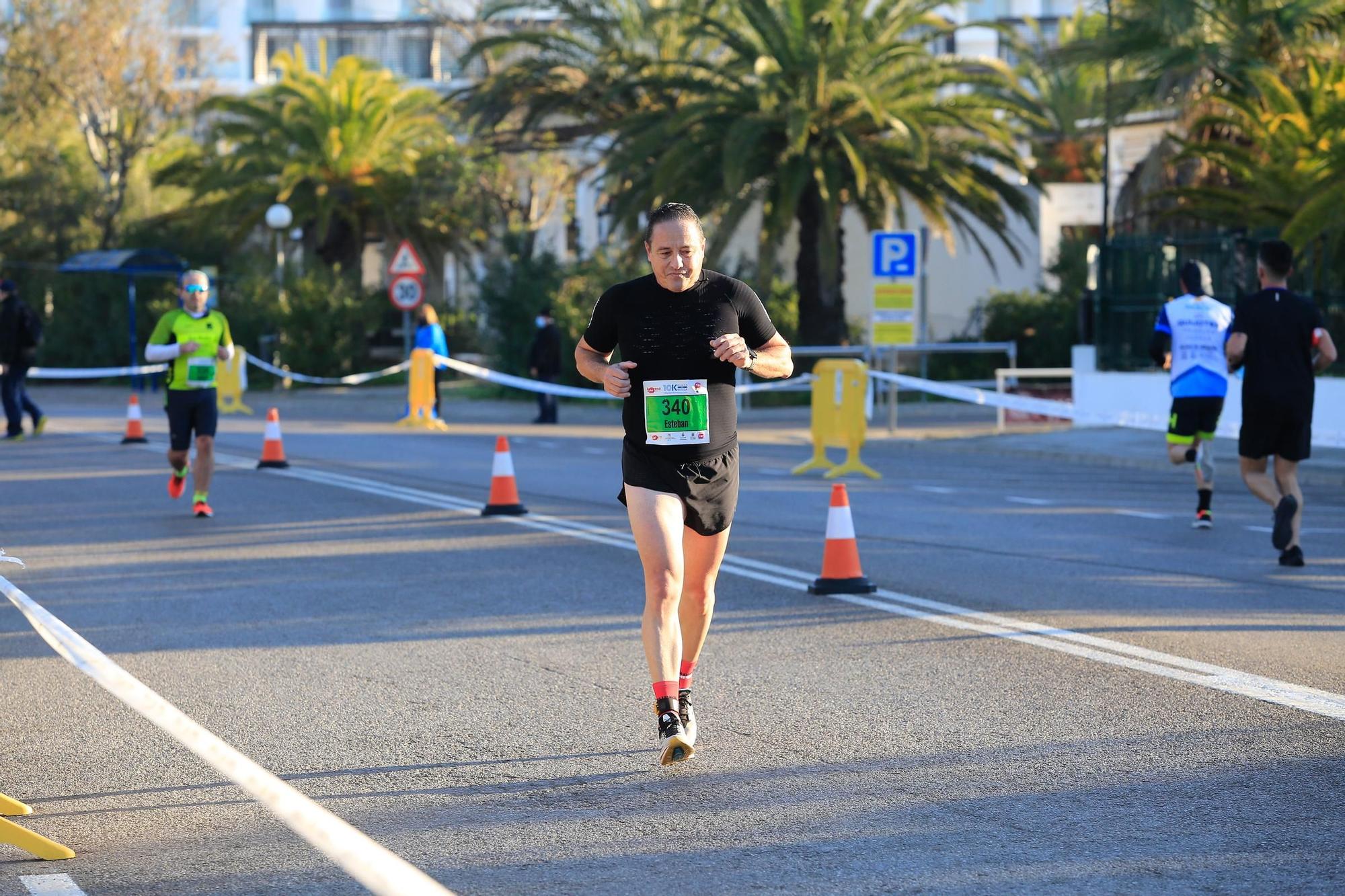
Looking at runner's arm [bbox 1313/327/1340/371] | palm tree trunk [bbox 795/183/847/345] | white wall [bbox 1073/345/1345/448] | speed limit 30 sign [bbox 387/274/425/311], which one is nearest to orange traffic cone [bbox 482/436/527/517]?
runner's arm [bbox 1313/327/1340/371]

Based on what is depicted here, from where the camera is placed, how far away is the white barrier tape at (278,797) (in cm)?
329

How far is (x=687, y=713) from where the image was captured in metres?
6.25

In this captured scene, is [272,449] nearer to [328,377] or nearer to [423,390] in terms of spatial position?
[423,390]

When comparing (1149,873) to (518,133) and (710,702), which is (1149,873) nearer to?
(710,702)

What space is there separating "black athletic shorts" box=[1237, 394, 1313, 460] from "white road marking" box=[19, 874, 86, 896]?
7.84m

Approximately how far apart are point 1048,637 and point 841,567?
5.28ft

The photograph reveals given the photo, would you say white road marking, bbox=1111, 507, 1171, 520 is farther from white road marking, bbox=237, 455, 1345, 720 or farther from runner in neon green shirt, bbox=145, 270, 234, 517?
runner in neon green shirt, bbox=145, 270, 234, 517

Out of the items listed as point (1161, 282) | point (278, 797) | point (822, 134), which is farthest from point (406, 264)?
point (278, 797)

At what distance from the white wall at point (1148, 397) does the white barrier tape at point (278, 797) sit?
1645cm

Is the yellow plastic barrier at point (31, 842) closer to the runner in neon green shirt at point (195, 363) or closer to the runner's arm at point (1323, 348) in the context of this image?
the runner's arm at point (1323, 348)

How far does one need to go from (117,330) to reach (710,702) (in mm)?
37708

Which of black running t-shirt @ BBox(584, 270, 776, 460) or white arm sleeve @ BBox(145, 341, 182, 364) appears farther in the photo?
white arm sleeve @ BBox(145, 341, 182, 364)

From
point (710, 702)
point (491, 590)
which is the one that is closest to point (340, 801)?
point (710, 702)

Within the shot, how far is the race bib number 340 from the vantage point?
6258mm
